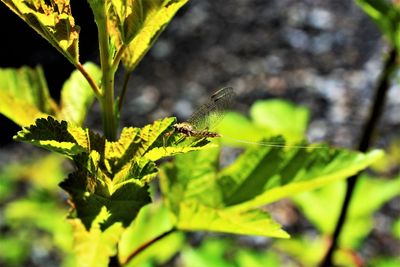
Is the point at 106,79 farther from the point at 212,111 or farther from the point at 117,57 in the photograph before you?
the point at 212,111

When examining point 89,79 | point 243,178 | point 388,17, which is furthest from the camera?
point 388,17

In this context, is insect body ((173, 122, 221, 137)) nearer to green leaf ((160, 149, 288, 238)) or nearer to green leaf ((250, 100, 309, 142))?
green leaf ((160, 149, 288, 238))

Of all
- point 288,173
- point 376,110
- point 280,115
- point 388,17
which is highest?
point 388,17

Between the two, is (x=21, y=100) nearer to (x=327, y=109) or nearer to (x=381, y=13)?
(x=381, y=13)

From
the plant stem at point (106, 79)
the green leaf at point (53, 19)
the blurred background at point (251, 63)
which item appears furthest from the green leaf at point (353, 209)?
the blurred background at point (251, 63)

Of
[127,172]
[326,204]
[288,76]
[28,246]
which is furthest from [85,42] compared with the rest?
[127,172]

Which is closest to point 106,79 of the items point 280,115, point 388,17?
point 388,17
